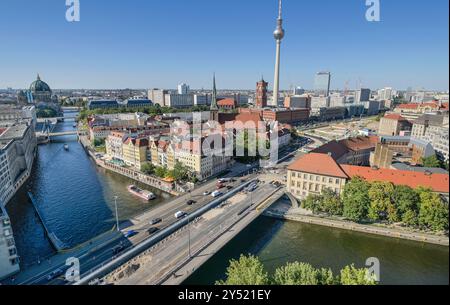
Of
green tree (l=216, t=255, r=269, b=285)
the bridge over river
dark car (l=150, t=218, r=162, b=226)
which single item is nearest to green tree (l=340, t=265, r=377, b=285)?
green tree (l=216, t=255, r=269, b=285)

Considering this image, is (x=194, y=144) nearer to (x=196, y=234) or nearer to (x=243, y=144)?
(x=243, y=144)

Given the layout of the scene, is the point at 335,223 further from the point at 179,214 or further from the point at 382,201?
the point at 179,214

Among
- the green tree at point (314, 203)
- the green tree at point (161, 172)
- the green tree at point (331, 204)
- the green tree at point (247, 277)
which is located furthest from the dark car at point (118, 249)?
the green tree at point (331, 204)

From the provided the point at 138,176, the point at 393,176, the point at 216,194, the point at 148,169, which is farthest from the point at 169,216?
the point at 393,176
